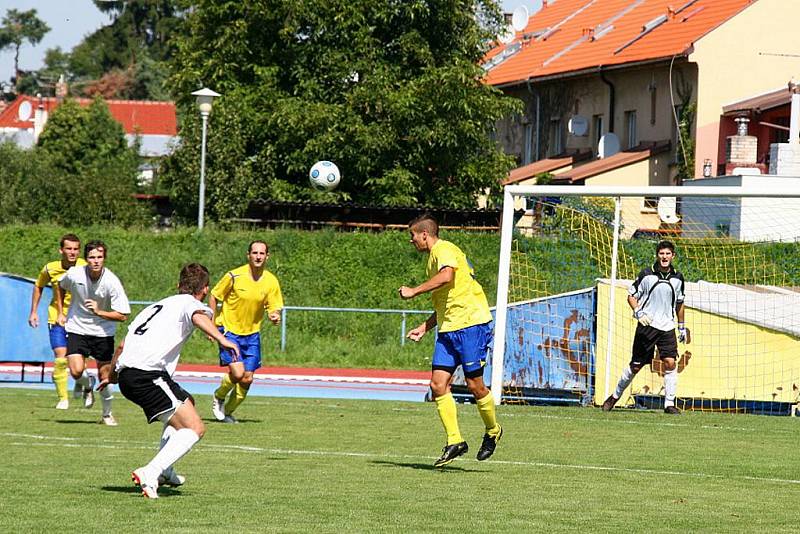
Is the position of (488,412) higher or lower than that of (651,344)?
lower

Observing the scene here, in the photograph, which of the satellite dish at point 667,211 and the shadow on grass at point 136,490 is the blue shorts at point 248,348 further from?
the satellite dish at point 667,211

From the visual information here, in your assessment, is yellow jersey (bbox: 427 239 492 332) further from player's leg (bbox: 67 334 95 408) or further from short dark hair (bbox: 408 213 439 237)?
player's leg (bbox: 67 334 95 408)

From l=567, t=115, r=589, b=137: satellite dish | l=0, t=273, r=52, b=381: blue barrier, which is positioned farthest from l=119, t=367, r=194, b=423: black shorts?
l=567, t=115, r=589, b=137: satellite dish

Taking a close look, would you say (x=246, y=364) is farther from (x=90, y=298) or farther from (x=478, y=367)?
(x=478, y=367)

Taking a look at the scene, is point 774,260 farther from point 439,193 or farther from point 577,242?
point 439,193

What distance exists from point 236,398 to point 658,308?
5355 mm

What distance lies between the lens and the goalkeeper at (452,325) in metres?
11.1

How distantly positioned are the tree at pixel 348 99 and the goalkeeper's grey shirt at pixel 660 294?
21141 millimetres

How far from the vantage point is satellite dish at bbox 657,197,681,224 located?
2702cm

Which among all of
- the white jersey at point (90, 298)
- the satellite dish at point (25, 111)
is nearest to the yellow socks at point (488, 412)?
the white jersey at point (90, 298)

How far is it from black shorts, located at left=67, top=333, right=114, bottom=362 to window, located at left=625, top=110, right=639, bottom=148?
33701 millimetres

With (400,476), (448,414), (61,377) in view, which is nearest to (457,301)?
(448,414)

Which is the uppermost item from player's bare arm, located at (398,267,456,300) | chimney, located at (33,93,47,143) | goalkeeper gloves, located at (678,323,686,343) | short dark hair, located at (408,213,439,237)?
chimney, located at (33,93,47,143)

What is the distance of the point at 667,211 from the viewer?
27.4 metres
